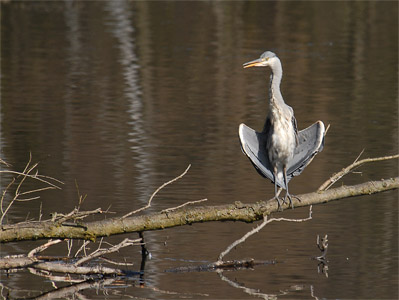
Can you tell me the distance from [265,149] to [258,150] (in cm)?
6

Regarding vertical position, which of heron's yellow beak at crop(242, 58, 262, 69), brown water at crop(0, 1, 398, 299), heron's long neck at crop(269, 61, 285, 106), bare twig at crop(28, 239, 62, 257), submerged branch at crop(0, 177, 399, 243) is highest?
heron's yellow beak at crop(242, 58, 262, 69)

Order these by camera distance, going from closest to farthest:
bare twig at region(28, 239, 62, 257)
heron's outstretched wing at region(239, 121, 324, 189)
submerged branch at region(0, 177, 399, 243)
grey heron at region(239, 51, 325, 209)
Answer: submerged branch at region(0, 177, 399, 243), bare twig at region(28, 239, 62, 257), grey heron at region(239, 51, 325, 209), heron's outstretched wing at region(239, 121, 324, 189)

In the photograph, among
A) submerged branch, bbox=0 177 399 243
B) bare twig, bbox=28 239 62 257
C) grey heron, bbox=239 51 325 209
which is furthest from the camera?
grey heron, bbox=239 51 325 209

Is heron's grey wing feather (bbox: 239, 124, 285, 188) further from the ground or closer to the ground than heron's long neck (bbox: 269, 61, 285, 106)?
closer to the ground

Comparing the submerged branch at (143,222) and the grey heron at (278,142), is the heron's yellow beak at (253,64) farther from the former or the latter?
the submerged branch at (143,222)

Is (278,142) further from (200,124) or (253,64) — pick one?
(200,124)

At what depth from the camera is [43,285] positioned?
7289 millimetres

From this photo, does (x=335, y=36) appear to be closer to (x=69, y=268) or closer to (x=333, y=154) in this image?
(x=333, y=154)

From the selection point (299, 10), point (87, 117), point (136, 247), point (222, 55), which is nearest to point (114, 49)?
point (222, 55)

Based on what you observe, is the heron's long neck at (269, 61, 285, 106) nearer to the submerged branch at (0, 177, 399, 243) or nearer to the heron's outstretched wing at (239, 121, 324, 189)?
the heron's outstretched wing at (239, 121, 324, 189)

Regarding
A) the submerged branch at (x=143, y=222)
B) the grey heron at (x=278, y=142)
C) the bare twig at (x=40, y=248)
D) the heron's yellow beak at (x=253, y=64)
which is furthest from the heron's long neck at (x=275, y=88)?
the bare twig at (x=40, y=248)

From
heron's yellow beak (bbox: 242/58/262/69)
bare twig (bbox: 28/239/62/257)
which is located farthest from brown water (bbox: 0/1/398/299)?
heron's yellow beak (bbox: 242/58/262/69)

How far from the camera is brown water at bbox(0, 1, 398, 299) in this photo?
787 centimetres

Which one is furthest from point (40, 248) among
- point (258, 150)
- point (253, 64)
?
point (253, 64)
